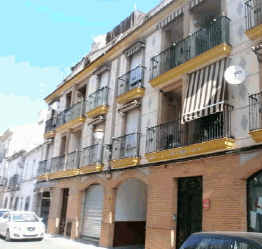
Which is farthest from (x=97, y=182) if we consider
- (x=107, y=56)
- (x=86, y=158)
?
(x=107, y=56)

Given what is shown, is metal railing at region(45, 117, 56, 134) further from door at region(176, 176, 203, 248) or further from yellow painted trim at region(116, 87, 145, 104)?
door at region(176, 176, 203, 248)

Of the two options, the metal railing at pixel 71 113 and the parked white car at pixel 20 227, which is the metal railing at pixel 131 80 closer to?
the metal railing at pixel 71 113

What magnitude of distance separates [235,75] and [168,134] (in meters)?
3.47

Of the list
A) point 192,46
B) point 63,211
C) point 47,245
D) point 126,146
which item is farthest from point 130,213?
point 192,46

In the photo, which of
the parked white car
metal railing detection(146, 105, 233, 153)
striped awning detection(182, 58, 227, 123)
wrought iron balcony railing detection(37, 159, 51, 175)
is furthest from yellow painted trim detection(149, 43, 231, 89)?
wrought iron balcony railing detection(37, 159, 51, 175)

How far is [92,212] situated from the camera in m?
16.3

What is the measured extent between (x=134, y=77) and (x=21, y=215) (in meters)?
9.09

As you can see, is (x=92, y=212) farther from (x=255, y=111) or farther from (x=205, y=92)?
(x=255, y=111)

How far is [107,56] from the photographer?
1767 cm

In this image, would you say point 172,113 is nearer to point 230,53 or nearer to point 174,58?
point 174,58

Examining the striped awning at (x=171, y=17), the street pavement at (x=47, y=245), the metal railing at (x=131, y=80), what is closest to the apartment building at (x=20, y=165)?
the street pavement at (x=47, y=245)

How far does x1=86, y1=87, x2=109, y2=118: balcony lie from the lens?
54.4 feet

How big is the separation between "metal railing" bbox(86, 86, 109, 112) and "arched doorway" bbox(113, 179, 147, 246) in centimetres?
457

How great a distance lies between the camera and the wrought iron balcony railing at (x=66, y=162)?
18047 millimetres
